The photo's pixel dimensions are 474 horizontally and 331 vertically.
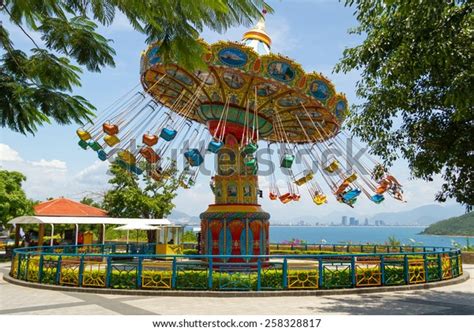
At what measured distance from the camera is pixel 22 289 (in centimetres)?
1393

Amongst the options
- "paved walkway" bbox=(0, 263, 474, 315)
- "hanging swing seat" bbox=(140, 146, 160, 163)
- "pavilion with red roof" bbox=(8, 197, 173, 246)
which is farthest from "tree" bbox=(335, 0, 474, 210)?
"pavilion with red roof" bbox=(8, 197, 173, 246)

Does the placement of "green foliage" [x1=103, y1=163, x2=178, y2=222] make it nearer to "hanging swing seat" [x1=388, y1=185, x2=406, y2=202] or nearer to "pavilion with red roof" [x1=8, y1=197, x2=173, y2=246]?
"pavilion with red roof" [x1=8, y1=197, x2=173, y2=246]

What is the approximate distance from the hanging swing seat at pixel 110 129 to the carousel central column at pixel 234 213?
4.95 m

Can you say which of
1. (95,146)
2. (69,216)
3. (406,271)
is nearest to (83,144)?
(95,146)

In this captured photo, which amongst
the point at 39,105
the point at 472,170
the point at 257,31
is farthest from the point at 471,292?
the point at 39,105

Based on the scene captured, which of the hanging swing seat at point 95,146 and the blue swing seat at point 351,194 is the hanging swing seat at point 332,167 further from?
the hanging swing seat at point 95,146

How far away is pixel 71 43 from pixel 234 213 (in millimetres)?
13836

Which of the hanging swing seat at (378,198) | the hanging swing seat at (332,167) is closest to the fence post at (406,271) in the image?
the hanging swing seat at (378,198)

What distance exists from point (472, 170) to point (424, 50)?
4668 millimetres

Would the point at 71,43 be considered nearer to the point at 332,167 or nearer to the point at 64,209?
the point at 332,167

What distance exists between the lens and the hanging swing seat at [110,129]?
15.8 meters

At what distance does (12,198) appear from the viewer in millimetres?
25922

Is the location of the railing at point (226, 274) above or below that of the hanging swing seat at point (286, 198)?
below

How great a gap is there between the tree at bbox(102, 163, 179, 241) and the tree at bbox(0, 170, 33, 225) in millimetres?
9383
